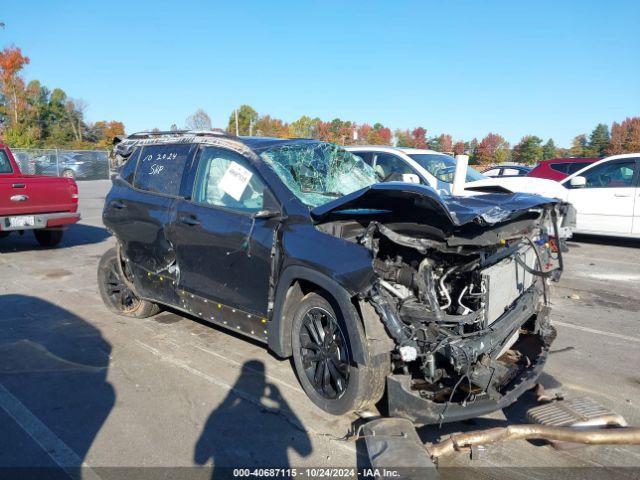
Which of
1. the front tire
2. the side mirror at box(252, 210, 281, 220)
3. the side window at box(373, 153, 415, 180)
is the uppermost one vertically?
the side window at box(373, 153, 415, 180)

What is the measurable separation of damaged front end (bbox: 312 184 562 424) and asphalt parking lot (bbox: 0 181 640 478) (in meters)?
0.38

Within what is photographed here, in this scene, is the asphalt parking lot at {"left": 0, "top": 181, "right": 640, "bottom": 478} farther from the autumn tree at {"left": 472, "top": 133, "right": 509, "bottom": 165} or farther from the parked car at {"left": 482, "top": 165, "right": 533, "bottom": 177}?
the autumn tree at {"left": 472, "top": 133, "right": 509, "bottom": 165}

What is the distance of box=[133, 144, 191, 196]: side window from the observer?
15.6 feet

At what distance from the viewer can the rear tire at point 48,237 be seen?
33.1ft

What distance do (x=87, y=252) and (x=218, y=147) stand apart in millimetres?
6466

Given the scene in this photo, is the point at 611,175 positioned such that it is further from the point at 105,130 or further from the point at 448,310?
the point at 105,130

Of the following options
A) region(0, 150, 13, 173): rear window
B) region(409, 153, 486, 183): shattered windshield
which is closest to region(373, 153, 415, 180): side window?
region(409, 153, 486, 183): shattered windshield

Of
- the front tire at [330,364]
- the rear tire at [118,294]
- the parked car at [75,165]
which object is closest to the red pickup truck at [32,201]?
the rear tire at [118,294]

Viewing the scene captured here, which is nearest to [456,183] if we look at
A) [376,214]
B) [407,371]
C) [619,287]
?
[376,214]

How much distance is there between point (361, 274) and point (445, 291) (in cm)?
66

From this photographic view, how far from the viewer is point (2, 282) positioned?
23.7 ft

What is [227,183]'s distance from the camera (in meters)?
4.29

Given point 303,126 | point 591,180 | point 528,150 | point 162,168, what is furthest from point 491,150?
point 162,168

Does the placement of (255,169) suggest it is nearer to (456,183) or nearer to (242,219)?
(242,219)
